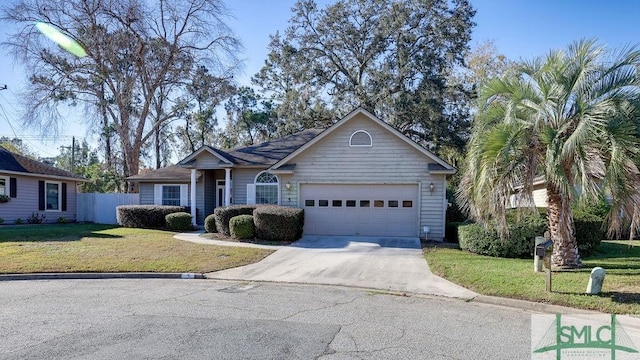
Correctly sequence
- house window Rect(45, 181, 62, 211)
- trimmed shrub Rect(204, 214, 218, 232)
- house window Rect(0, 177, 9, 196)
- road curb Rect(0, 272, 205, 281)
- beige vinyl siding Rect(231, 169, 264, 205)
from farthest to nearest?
house window Rect(45, 181, 62, 211) < house window Rect(0, 177, 9, 196) < beige vinyl siding Rect(231, 169, 264, 205) < trimmed shrub Rect(204, 214, 218, 232) < road curb Rect(0, 272, 205, 281)

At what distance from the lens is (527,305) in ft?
24.2

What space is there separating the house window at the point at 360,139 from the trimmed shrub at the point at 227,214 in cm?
486

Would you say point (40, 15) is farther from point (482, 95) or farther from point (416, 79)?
point (482, 95)

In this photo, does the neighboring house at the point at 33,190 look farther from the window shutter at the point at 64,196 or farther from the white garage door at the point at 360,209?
the white garage door at the point at 360,209

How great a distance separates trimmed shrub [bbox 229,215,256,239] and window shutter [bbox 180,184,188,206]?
692cm

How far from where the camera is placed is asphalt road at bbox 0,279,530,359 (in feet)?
16.6

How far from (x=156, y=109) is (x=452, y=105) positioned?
25.3 m

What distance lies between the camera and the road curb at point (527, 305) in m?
7.06

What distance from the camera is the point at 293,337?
5590 millimetres

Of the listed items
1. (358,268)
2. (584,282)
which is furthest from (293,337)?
(584,282)

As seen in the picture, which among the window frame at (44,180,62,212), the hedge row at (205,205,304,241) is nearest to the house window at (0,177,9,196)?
the window frame at (44,180,62,212)

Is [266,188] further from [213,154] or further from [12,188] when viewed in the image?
[12,188]

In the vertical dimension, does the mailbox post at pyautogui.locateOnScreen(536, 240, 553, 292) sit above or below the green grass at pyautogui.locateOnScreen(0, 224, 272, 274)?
above

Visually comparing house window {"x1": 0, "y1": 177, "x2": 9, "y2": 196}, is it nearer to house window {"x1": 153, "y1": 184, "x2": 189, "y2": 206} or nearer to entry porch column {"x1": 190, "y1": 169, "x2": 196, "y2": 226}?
house window {"x1": 153, "y1": 184, "x2": 189, "y2": 206}
